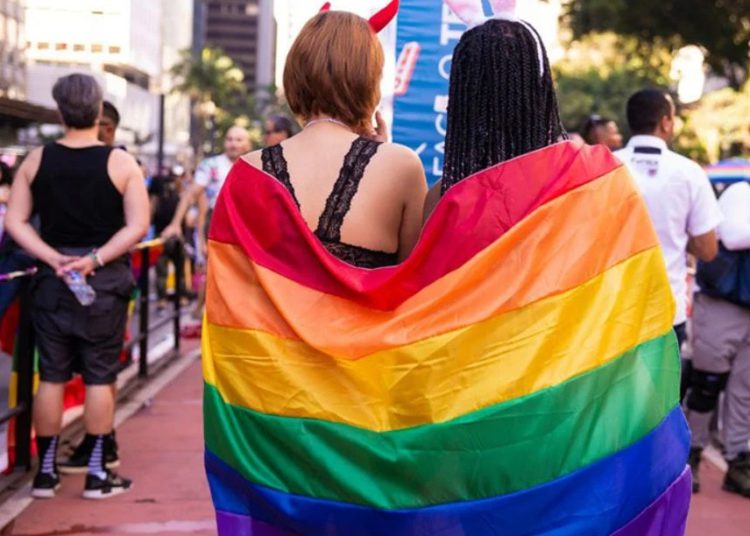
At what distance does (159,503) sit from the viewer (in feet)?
20.0

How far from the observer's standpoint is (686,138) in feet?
137

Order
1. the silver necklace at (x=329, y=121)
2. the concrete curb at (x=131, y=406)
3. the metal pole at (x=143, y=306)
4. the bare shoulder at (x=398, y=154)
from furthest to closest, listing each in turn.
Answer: the metal pole at (x=143, y=306)
the concrete curb at (x=131, y=406)
the silver necklace at (x=329, y=121)
the bare shoulder at (x=398, y=154)

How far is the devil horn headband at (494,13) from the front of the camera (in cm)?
306

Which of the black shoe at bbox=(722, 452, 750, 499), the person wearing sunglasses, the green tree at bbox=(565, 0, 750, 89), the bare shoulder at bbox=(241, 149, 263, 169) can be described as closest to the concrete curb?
the person wearing sunglasses

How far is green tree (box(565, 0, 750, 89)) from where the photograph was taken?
29.1 metres

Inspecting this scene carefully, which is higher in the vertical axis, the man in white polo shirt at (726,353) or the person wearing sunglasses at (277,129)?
the person wearing sunglasses at (277,129)

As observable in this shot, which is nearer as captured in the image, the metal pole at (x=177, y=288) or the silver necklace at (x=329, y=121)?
the silver necklace at (x=329, y=121)

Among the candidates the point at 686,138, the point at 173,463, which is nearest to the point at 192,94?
the point at 686,138

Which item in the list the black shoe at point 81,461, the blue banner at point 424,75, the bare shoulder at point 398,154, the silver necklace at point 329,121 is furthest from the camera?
the blue banner at point 424,75

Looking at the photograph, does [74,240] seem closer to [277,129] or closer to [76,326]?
[76,326]

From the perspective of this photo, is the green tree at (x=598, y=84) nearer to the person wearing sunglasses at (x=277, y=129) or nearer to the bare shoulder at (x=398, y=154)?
the person wearing sunglasses at (x=277, y=129)

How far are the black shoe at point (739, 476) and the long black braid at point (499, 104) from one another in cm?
400

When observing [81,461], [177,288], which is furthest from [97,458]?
[177,288]

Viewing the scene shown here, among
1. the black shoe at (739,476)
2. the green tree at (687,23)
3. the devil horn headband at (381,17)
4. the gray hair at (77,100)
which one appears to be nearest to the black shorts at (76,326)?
the gray hair at (77,100)
